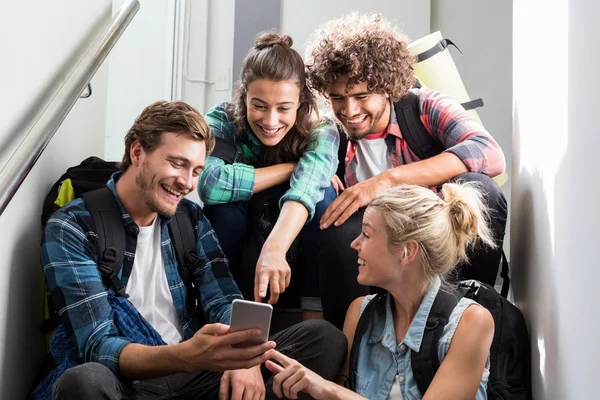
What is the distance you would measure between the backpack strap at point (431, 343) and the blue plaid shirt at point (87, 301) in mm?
566

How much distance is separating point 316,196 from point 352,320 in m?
0.49

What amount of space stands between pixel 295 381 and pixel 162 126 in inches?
34.1

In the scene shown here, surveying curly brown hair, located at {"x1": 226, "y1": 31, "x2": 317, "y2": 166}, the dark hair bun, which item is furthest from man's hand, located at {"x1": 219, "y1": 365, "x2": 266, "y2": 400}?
the dark hair bun

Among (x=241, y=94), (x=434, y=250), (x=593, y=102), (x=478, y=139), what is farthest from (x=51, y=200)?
(x=593, y=102)

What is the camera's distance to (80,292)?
2.12 m

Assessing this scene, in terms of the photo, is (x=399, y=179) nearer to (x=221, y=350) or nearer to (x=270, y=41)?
(x=270, y=41)

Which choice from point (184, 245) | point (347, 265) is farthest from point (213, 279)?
point (347, 265)

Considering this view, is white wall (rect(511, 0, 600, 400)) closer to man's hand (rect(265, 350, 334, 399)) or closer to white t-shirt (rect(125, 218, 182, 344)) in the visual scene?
man's hand (rect(265, 350, 334, 399))

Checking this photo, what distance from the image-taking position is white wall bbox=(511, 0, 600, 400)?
1.41 metres

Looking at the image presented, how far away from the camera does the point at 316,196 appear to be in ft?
8.59

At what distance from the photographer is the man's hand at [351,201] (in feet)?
8.23

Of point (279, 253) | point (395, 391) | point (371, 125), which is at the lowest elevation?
point (395, 391)

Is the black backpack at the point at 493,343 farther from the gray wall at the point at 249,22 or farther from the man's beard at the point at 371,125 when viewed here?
the gray wall at the point at 249,22

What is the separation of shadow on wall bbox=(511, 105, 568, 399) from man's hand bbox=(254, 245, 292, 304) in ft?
2.28
